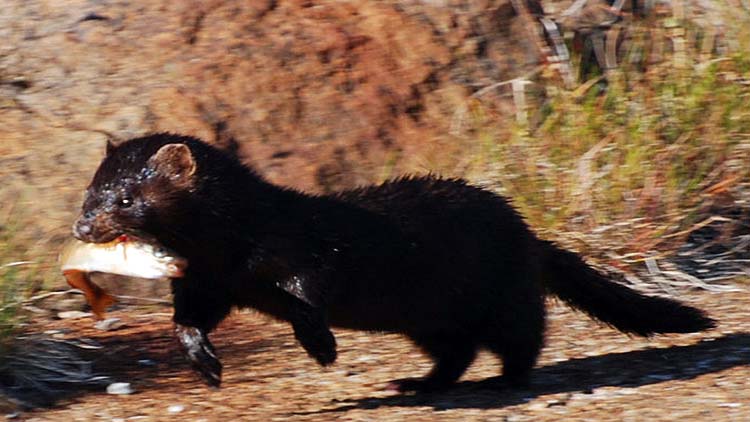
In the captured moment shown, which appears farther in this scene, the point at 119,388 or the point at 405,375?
the point at 405,375

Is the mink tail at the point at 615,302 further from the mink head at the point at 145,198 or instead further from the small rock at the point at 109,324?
the small rock at the point at 109,324

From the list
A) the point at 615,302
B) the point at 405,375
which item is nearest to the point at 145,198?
the point at 405,375

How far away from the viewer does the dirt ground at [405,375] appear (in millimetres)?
5387

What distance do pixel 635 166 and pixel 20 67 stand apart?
3.43 m

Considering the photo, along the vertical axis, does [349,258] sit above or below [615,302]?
above

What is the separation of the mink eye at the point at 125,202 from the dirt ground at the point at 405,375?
0.85 m

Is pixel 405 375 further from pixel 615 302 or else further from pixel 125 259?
pixel 125 259

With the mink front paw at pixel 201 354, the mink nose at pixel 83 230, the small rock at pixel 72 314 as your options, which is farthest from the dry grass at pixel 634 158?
the mink nose at pixel 83 230

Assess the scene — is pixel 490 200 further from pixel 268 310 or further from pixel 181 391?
pixel 181 391

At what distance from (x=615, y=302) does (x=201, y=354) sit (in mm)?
1787

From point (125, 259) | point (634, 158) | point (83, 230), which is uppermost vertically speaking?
point (83, 230)

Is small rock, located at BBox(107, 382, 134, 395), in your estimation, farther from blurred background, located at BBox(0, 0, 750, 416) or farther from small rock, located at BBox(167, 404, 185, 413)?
blurred background, located at BBox(0, 0, 750, 416)

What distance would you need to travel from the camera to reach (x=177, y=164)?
5176 millimetres

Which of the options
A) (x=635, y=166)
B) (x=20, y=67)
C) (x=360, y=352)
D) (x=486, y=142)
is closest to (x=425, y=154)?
(x=486, y=142)
